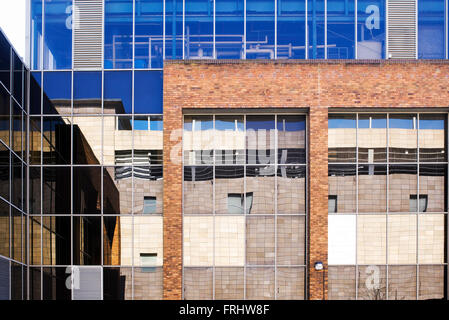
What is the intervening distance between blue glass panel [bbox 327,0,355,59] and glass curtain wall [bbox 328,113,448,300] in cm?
269

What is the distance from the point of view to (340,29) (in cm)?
2431

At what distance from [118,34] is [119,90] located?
2.48 m

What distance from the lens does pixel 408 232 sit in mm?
22672

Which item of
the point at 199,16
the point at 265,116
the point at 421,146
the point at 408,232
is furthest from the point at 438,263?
the point at 199,16

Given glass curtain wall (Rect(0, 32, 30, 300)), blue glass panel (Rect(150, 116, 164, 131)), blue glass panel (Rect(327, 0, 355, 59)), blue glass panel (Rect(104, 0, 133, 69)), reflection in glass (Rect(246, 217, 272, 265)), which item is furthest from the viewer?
blue glass panel (Rect(327, 0, 355, 59))

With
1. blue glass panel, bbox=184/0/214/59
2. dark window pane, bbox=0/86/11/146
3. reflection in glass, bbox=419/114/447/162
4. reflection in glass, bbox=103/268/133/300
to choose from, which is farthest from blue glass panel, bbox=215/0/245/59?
reflection in glass, bbox=103/268/133/300

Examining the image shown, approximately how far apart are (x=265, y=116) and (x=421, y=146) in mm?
5900

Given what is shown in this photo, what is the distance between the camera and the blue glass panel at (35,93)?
74.8 ft

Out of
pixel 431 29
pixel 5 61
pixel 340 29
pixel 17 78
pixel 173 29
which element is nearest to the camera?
pixel 5 61

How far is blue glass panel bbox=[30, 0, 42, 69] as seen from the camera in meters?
23.3

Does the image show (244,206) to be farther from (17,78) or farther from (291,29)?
(17,78)

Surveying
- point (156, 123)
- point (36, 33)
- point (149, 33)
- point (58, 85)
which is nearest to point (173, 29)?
point (149, 33)

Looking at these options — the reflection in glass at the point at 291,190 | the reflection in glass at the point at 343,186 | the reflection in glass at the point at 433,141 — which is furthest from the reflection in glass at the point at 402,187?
the reflection in glass at the point at 291,190

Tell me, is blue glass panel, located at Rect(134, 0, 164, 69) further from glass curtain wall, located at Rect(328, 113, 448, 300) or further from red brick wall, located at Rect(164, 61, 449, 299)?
glass curtain wall, located at Rect(328, 113, 448, 300)
